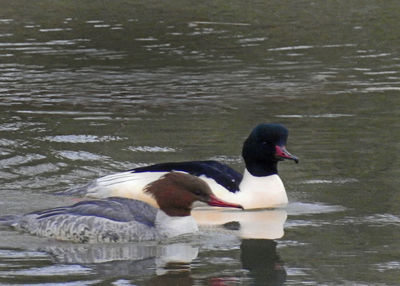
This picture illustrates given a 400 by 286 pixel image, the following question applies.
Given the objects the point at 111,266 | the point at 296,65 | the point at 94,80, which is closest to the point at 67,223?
the point at 111,266

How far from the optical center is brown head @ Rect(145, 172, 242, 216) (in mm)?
11445

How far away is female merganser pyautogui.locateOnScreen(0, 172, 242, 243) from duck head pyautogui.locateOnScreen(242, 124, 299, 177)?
4.66 ft

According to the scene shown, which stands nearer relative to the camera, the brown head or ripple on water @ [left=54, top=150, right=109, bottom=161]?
the brown head

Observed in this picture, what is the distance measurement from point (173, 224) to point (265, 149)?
5.88 ft

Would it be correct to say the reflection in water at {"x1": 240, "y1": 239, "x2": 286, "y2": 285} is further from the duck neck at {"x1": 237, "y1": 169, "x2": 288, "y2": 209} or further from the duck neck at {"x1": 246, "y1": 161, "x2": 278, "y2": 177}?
the duck neck at {"x1": 246, "y1": 161, "x2": 278, "y2": 177}

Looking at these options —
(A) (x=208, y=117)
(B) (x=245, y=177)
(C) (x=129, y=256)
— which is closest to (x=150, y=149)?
(A) (x=208, y=117)

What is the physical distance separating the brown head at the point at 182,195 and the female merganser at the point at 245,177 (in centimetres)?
104

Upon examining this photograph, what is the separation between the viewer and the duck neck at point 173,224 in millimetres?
11414

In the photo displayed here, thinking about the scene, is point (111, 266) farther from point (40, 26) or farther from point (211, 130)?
point (40, 26)

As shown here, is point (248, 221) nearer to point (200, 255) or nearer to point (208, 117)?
point (200, 255)

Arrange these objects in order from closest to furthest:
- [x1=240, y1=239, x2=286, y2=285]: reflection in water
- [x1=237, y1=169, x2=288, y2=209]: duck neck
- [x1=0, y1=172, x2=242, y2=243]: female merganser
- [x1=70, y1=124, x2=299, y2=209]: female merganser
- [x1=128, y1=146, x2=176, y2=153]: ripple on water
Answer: [x1=240, y1=239, x2=286, y2=285]: reflection in water
[x1=0, y1=172, x2=242, y2=243]: female merganser
[x1=70, y1=124, x2=299, y2=209]: female merganser
[x1=237, y1=169, x2=288, y2=209]: duck neck
[x1=128, y1=146, x2=176, y2=153]: ripple on water

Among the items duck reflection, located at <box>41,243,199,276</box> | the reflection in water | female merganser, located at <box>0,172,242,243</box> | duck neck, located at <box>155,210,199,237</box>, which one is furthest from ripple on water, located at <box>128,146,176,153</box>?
duck reflection, located at <box>41,243,199,276</box>

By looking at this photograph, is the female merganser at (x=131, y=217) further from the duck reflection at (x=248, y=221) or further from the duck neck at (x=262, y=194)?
the duck neck at (x=262, y=194)

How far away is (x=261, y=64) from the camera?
20641mm
